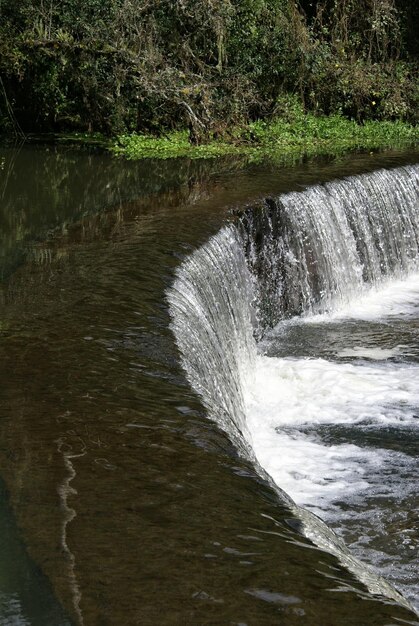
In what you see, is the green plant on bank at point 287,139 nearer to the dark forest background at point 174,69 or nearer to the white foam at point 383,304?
the dark forest background at point 174,69

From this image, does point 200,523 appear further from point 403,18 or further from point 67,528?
point 403,18

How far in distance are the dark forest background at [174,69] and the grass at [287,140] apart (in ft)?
1.06

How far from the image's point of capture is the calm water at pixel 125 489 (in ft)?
11.8

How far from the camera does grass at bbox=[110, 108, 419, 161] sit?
731 inches

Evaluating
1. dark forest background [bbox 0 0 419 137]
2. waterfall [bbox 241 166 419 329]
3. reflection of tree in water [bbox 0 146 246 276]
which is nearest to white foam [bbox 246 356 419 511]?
waterfall [bbox 241 166 419 329]

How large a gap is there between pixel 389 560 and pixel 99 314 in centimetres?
251

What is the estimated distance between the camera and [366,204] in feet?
45.5

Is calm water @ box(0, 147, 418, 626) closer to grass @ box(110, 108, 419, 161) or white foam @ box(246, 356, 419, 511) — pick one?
white foam @ box(246, 356, 419, 511)

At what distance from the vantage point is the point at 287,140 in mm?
20453

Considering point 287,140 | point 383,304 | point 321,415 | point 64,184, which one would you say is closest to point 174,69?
point 287,140

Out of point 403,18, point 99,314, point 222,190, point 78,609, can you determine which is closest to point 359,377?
point 99,314

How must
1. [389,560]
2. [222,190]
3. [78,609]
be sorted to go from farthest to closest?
[222,190], [389,560], [78,609]

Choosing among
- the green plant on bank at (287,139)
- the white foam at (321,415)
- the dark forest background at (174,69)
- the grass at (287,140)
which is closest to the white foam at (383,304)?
the white foam at (321,415)

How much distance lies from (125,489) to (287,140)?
653 inches
